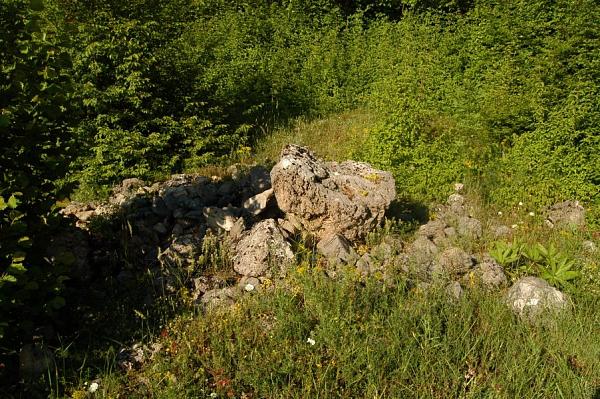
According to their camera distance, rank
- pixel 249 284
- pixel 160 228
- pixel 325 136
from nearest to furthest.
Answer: pixel 249 284 → pixel 160 228 → pixel 325 136

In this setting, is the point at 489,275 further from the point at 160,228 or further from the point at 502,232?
the point at 160,228

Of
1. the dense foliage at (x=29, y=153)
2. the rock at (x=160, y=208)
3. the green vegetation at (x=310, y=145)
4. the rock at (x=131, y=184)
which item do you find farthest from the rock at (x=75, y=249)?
the rock at (x=131, y=184)

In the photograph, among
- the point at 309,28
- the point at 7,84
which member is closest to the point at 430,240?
the point at 7,84

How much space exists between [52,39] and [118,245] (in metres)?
2.01

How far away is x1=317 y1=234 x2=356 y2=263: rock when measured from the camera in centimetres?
486

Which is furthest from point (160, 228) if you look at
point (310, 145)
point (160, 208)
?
point (310, 145)

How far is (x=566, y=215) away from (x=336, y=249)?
10.4 ft

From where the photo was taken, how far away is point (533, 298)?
Answer: 171 inches

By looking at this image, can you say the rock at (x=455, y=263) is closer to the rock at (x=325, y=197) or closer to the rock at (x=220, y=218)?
the rock at (x=325, y=197)

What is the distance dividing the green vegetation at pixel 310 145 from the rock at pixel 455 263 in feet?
1.25

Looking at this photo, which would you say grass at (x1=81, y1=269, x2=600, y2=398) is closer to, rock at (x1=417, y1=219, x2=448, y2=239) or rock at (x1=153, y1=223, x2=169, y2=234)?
rock at (x1=417, y1=219, x2=448, y2=239)

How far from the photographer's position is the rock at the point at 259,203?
5543 mm

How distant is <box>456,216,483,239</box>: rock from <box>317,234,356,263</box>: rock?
1.43 meters

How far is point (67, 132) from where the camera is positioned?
408 centimetres
